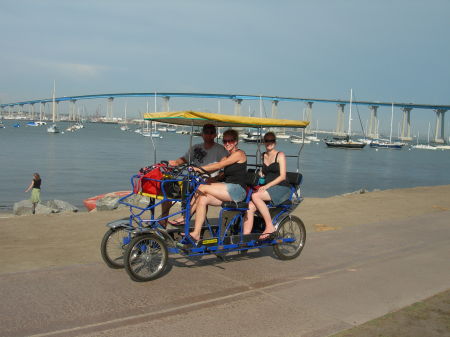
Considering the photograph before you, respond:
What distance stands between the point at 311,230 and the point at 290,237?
1993mm

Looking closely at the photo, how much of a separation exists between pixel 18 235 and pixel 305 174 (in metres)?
31.1

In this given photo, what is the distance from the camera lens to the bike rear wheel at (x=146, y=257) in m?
4.78

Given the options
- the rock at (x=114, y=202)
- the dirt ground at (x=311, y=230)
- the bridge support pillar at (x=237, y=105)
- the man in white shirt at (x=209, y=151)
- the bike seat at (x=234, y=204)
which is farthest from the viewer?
the bridge support pillar at (x=237, y=105)

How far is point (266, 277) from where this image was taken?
531 centimetres

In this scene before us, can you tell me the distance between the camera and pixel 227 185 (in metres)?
5.49

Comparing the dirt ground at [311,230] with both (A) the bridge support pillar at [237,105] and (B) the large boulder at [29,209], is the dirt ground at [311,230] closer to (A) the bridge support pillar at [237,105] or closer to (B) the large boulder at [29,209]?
(B) the large boulder at [29,209]

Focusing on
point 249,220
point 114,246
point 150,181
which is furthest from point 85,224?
point 249,220

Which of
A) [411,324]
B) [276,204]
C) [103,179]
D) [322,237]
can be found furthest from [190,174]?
[103,179]

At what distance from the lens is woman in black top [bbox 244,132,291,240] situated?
19.2 ft

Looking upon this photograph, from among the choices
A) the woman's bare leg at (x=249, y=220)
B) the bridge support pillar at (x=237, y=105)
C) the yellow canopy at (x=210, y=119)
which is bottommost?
the woman's bare leg at (x=249, y=220)

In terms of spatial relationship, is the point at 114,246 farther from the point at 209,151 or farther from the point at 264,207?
the point at 264,207

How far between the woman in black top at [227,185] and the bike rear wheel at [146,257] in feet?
1.31

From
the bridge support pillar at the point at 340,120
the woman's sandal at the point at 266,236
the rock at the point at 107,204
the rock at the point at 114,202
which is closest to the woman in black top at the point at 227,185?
the woman's sandal at the point at 266,236

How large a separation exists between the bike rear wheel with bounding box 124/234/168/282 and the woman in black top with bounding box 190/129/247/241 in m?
0.40
